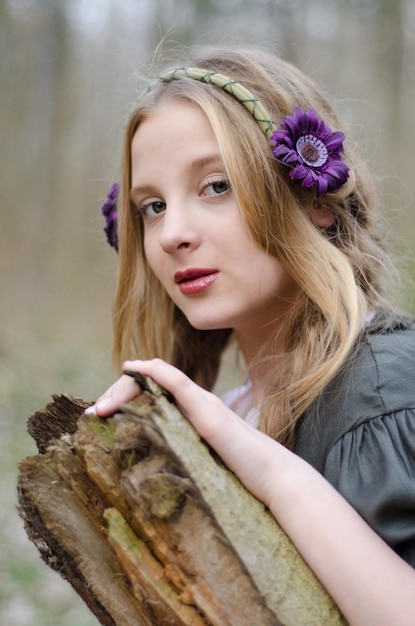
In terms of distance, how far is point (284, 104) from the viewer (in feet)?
7.77

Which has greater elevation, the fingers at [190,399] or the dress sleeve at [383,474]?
the fingers at [190,399]

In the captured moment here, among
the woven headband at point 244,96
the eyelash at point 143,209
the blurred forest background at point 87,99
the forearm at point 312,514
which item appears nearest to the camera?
the forearm at point 312,514

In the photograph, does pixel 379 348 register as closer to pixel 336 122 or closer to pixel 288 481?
pixel 288 481

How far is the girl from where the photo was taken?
1.54 meters

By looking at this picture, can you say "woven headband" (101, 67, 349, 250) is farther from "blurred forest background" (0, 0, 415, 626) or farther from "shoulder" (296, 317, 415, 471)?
"blurred forest background" (0, 0, 415, 626)

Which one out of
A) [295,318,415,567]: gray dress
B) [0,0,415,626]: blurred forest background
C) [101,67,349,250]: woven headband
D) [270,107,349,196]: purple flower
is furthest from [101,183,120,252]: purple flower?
[0,0,415,626]: blurred forest background

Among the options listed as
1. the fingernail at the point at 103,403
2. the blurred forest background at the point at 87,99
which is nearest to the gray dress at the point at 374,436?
the fingernail at the point at 103,403

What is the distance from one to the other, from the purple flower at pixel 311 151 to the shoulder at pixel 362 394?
0.59 meters

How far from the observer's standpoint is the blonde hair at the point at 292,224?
2014 mm

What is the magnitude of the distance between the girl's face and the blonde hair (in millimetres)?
48

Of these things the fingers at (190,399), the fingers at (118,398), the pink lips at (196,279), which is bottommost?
the fingers at (190,399)

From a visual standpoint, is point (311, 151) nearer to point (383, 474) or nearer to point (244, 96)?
point (244, 96)

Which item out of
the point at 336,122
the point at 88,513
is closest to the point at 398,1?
the point at 336,122

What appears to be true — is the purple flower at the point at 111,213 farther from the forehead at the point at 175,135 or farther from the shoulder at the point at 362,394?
the shoulder at the point at 362,394
